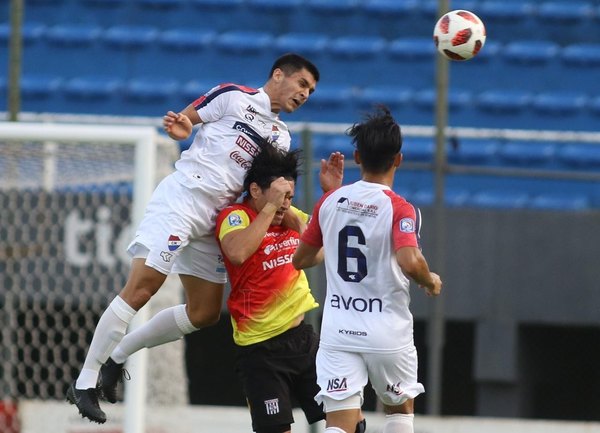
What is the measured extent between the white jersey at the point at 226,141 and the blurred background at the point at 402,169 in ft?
6.37

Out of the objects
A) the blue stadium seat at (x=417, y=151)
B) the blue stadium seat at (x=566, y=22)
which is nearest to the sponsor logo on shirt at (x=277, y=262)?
the blue stadium seat at (x=417, y=151)

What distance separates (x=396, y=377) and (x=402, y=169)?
3.51 metres

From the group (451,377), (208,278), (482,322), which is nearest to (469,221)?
(482,322)

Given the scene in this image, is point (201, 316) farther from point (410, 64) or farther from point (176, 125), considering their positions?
point (410, 64)

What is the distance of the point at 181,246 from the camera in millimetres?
5891

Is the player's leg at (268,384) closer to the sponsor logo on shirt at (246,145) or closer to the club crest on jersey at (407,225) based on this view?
the sponsor logo on shirt at (246,145)

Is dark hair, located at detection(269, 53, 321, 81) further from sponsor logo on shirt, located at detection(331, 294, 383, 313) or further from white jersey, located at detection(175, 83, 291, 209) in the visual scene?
sponsor logo on shirt, located at detection(331, 294, 383, 313)

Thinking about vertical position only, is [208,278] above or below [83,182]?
below

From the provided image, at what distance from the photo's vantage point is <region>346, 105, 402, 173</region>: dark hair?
17.1ft

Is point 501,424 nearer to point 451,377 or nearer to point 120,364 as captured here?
point 451,377

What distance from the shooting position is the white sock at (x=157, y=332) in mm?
6133

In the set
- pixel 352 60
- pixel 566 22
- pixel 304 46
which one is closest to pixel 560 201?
pixel 566 22

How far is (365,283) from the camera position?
208 inches

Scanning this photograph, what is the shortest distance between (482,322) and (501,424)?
1.22 metres
